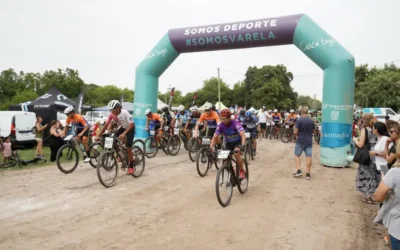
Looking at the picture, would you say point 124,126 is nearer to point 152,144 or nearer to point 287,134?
point 152,144

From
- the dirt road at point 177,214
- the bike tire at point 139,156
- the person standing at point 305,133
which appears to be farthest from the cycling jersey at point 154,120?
the person standing at point 305,133

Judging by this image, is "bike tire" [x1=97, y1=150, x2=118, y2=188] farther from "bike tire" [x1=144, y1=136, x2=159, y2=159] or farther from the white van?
the white van

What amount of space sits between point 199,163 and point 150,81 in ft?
19.7

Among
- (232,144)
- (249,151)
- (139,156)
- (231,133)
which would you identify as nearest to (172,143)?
(249,151)

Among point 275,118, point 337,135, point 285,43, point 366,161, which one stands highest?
point 285,43

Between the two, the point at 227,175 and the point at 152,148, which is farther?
the point at 152,148

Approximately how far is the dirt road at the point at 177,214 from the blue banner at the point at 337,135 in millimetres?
1974

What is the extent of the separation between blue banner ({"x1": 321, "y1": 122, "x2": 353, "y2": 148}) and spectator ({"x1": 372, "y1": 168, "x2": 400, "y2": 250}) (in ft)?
25.5

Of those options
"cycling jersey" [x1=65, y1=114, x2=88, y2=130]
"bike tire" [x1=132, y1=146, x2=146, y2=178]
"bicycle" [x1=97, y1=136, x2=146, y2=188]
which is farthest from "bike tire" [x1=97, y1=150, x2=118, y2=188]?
"cycling jersey" [x1=65, y1=114, x2=88, y2=130]

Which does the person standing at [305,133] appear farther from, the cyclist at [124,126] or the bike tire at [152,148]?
the bike tire at [152,148]

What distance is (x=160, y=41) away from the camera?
1315 cm

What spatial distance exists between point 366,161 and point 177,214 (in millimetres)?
3881

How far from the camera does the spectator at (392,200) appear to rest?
2688 mm

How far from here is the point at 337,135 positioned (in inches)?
397
